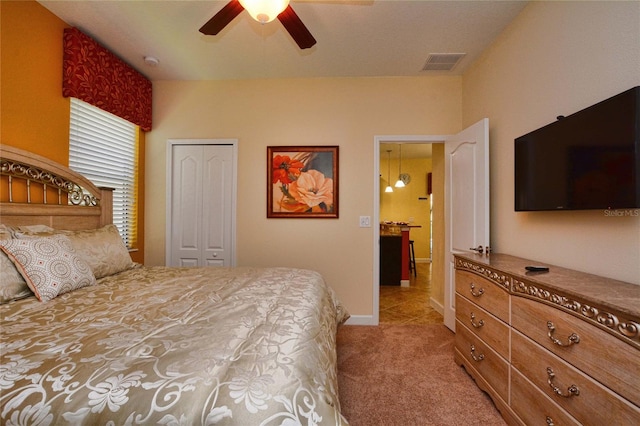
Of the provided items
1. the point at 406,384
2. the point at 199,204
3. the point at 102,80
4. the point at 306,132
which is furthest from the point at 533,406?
the point at 102,80

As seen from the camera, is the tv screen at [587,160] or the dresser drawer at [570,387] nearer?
the dresser drawer at [570,387]

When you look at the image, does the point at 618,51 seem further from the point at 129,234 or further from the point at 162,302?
the point at 129,234

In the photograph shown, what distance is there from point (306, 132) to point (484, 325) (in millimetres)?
2505

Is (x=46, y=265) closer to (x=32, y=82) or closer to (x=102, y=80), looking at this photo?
(x=32, y=82)

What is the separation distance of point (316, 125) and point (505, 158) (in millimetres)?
1916

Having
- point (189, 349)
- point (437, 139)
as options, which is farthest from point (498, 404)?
point (437, 139)

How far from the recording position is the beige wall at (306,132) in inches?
122

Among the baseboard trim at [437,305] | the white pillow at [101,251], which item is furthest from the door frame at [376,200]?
the white pillow at [101,251]

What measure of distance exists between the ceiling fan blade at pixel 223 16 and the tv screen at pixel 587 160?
78.9 inches

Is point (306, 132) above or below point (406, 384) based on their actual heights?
above

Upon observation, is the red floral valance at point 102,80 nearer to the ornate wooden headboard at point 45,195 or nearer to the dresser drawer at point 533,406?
the ornate wooden headboard at point 45,195

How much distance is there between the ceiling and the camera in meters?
2.08

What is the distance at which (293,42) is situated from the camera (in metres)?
2.52

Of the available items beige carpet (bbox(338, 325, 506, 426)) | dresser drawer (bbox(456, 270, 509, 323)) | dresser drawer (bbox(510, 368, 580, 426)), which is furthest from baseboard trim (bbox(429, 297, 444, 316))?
dresser drawer (bbox(510, 368, 580, 426))
